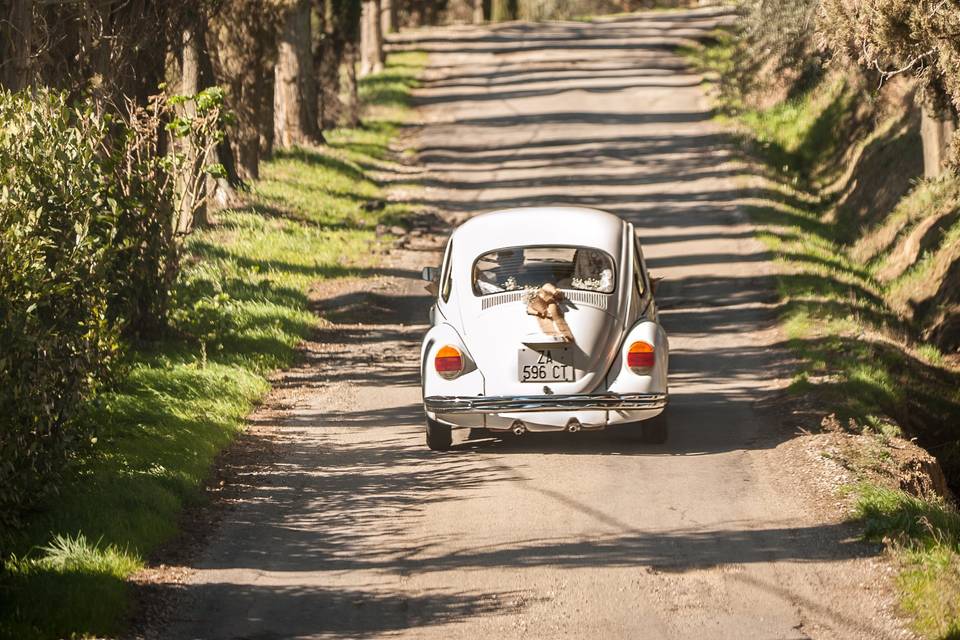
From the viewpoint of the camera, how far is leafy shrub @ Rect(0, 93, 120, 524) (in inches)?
317

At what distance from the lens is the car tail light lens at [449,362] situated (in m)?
10.9

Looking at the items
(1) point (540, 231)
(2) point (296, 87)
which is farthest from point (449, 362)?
(2) point (296, 87)

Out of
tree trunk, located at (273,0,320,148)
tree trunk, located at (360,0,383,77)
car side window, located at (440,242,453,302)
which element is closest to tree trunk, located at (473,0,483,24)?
tree trunk, located at (360,0,383,77)

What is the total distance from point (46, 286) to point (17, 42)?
5.10 metres

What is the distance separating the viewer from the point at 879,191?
23688 millimetres

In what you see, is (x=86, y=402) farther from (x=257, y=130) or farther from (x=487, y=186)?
(x=487, y=186)

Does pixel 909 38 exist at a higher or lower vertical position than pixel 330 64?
higher

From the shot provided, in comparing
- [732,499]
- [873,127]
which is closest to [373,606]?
[732,499]

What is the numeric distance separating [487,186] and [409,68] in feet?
50.6

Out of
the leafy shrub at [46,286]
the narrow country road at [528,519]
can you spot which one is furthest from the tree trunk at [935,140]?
the leafy shrub at [46,286]

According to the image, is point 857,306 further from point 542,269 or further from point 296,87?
point 296,87

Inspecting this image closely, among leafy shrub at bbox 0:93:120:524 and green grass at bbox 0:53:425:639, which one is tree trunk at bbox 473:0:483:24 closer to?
green grass at bbox 0:53:425:639

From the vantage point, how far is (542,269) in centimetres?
1155

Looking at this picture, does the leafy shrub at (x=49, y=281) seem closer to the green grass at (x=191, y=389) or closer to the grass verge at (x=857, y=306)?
the green grass at (x=191, y=389)
